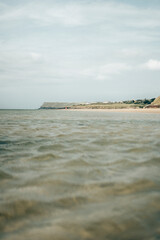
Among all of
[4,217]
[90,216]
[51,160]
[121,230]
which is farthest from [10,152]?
[121,230]

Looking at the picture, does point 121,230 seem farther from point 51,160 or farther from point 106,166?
point 51,160

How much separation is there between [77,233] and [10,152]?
343cm

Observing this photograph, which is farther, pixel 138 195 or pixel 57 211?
pixel 138 195

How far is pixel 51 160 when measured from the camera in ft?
A: 12.8

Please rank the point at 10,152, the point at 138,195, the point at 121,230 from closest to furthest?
1. the point at 121,230
2. the point at 138,195
3. the point at 10,152

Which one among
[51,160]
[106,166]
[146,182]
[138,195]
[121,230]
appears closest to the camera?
[121,230]

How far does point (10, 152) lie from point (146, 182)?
330 cm

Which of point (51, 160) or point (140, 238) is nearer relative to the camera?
point (140, 238)

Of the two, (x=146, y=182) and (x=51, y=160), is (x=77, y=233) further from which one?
(x=51, y=160)

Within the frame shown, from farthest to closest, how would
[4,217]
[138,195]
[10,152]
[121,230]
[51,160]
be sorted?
1. [10,152]
2. [51,160]
3. [138,195]
4. [4,217]
5. [121,230]

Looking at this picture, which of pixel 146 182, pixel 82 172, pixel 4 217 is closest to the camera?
pixel 4 217

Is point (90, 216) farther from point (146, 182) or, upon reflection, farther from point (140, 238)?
point (146, 182)

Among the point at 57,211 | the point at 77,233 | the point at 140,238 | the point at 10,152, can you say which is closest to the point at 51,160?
the point at 10,152

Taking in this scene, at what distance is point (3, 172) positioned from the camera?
10.4ft
